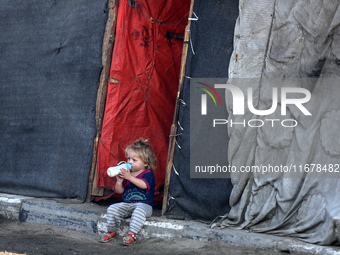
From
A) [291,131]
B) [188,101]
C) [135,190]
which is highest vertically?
[188,101]

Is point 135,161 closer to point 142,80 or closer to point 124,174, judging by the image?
point 124,174

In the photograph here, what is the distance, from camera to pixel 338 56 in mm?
4094

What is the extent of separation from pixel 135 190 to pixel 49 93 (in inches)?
73.9

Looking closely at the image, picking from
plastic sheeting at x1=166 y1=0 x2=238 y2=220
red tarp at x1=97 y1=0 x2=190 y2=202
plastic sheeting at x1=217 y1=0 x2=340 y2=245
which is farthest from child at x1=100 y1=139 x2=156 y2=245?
plastic sheeting at x1=217 y1=0 x2=340 y2=245

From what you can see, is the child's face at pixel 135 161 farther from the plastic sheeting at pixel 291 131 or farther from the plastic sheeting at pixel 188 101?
the plastic sheeting at pixel 291 131

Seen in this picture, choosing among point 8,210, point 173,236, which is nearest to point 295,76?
point 173,236

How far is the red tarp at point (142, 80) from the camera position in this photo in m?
5.72

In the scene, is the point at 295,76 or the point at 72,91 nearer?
the point at 295,76

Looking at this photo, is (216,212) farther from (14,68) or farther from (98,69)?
(14,68)

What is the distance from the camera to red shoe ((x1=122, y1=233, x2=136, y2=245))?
15.3 ft

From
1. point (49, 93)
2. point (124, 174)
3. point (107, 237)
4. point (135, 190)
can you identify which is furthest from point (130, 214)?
point (49, 93)

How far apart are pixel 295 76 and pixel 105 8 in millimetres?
2533

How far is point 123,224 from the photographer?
5020mm

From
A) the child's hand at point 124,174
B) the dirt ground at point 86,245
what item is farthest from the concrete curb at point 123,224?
the child's hand at point 124,174
